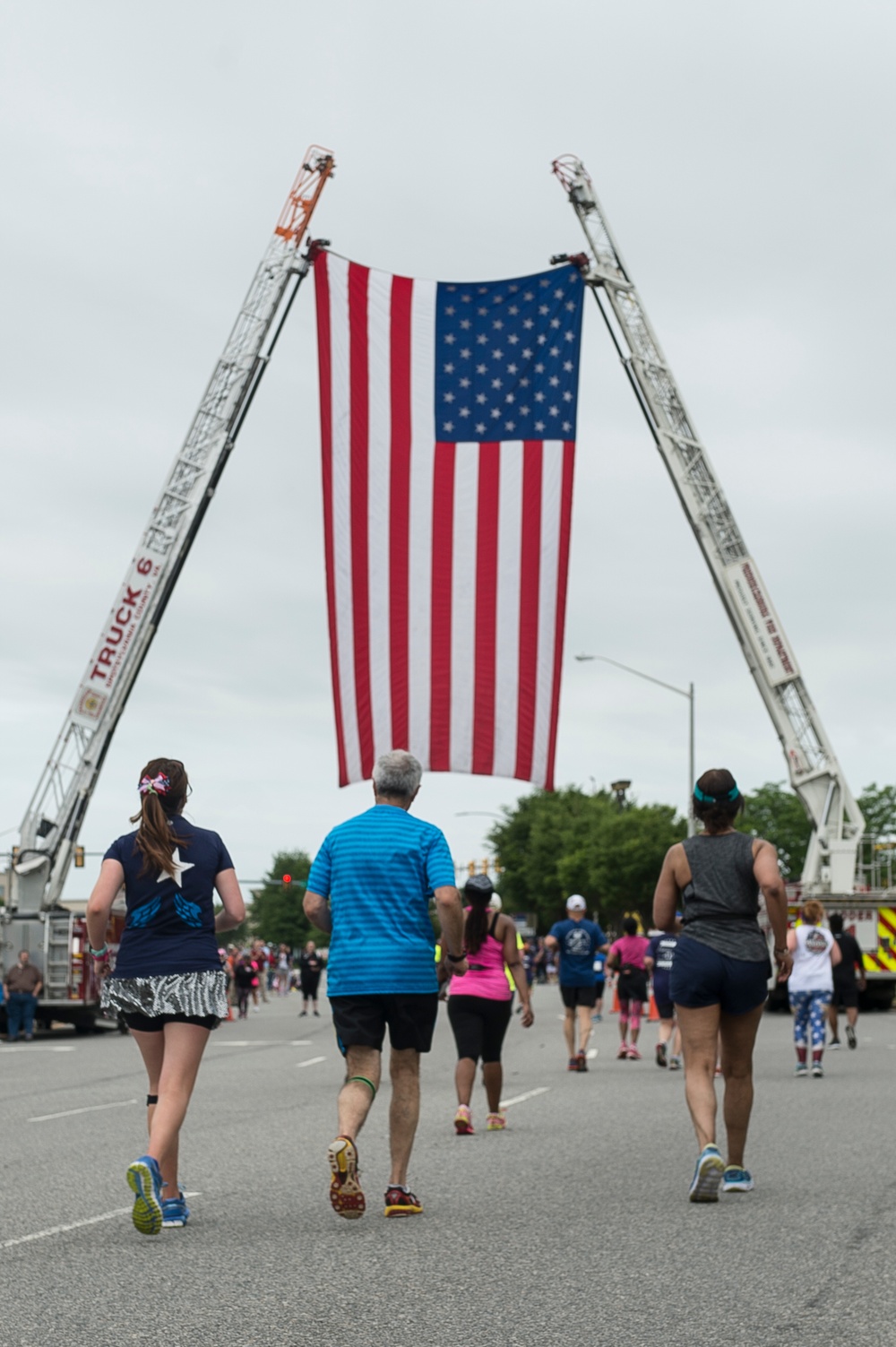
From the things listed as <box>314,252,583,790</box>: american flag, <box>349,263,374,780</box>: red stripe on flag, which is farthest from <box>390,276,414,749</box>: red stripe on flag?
<box>349,263,374,780</box>: red stripe on flag

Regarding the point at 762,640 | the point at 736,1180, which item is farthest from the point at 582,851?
the point at 736,1180

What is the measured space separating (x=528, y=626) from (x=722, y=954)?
1737 centimetres

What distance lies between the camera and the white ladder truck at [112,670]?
2919 centimetres

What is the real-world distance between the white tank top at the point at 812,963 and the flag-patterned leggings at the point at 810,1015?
65mm

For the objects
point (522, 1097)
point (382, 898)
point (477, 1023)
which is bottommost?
point (522, 1097)

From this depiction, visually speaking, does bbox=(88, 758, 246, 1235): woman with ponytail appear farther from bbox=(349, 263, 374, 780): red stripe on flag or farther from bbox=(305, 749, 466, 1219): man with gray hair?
bbox=(349, 263, 374, 780): red stripe on flag

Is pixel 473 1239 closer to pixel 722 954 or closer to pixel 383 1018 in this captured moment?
pixel 383 1018

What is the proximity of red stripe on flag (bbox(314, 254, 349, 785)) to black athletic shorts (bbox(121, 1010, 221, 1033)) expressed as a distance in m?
18.0

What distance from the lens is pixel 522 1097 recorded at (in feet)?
46.7

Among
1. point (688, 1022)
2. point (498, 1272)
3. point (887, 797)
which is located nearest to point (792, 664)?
point (688, 1022)

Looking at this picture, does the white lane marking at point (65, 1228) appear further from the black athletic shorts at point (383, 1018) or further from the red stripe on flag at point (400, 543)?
the red stripe on flag at point (400, 543)

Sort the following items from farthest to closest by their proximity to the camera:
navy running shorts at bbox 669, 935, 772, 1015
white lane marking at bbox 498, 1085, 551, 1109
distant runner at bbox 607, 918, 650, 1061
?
distant runner at bbox 607, 918, 650, 1061, white lane marking at bbox 498, 1085, 551, 1109, navy running shorts at bbox 669, 935, 772, 1015

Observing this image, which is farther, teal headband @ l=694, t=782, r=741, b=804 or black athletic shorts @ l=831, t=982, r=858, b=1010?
black athletic shorts @ l=831, t=982, r=858, b=1010

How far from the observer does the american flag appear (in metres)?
24.7
